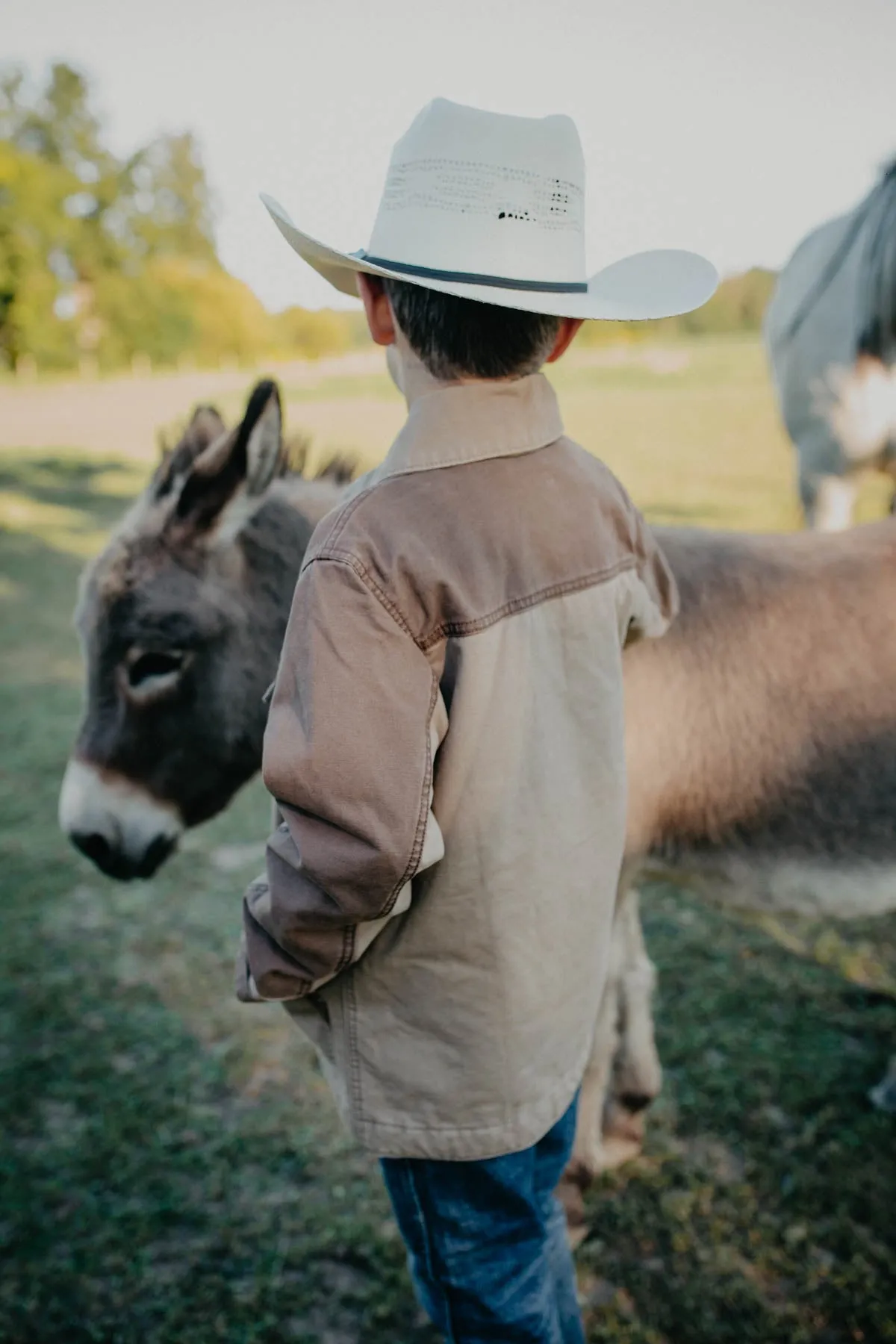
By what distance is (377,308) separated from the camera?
1282 millimetres

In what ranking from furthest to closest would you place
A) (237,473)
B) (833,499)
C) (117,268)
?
(117,268)
(833,499)
(237,473)

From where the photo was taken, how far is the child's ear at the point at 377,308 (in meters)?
1.26

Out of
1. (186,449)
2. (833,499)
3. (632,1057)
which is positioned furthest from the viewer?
(833,499)

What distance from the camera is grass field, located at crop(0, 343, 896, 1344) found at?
215 centimetres

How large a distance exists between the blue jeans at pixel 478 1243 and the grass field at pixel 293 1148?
2.46ft

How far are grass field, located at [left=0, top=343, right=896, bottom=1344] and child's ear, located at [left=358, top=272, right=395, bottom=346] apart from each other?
4.24 ft

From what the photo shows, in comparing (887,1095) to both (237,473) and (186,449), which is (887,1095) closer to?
(237,473)

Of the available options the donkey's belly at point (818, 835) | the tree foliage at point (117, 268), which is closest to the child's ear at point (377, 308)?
the donkey's belly at point (818, 835)

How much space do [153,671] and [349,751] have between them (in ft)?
3.76

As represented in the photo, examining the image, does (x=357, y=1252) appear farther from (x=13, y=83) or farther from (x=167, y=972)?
(x=13, y=83)

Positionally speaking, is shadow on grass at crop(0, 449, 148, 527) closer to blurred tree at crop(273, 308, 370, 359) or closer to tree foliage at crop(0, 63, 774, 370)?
tree foliage at crop(0, 63, 774, 370)

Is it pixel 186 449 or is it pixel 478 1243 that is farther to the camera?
pixel 186 449

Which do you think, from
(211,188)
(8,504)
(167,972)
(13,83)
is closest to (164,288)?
(13,83)

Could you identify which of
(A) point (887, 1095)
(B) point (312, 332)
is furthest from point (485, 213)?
(B) point (312, 332)
